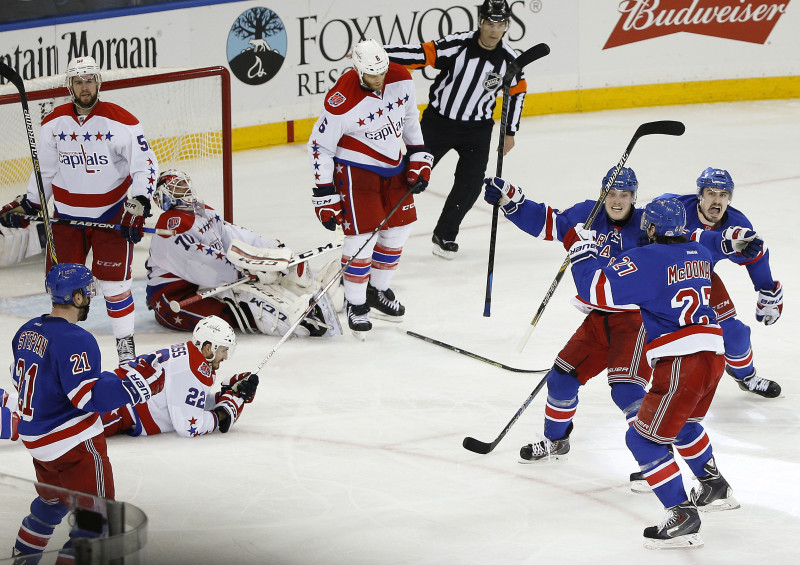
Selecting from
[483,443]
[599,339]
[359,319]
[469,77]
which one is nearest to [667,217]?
[599,339]

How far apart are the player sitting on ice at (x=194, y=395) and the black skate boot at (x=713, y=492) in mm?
1503

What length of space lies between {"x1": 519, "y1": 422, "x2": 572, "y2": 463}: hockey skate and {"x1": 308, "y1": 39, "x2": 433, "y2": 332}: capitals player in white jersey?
1438 millimetres

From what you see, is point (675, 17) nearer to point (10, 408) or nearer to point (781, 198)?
point (781, 198)

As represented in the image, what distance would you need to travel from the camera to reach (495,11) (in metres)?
6.18

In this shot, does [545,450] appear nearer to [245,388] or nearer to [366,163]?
[245,388]

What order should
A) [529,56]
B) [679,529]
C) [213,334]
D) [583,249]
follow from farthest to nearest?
[529,56] < [213,334] < [583,249] < [679,529]

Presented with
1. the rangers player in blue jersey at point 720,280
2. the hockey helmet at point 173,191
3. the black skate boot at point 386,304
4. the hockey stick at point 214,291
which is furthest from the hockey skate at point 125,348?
the rangers player in blue jersey at point 720,280

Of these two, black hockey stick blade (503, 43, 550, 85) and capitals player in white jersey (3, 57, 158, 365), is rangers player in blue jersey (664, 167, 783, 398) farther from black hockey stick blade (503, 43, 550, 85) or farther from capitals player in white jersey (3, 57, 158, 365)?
capitals player in white jersey (3, 57, 158, 365)

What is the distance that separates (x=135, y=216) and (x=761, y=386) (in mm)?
2413

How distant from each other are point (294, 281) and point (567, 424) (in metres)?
1.86

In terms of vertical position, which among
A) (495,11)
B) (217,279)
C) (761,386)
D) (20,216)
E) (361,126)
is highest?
(495,11)

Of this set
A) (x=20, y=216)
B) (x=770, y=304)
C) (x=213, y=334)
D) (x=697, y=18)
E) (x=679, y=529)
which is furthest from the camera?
(x=697, y=18)

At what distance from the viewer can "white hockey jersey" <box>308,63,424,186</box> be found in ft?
17.2

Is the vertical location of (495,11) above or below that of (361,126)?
above
